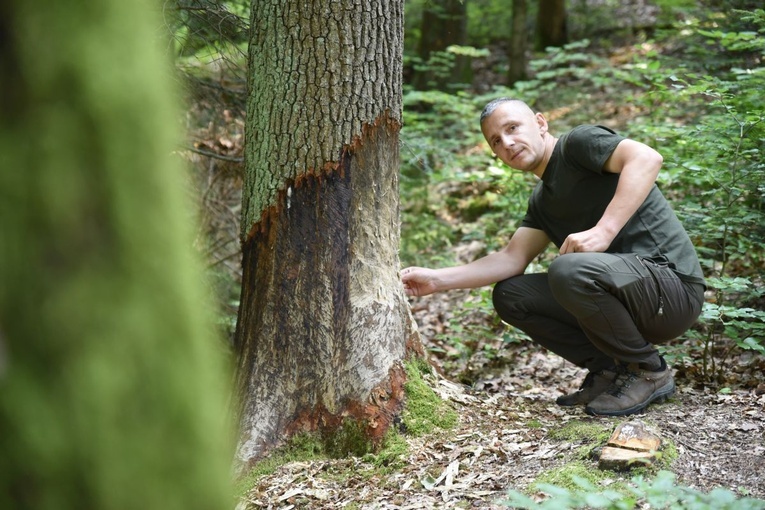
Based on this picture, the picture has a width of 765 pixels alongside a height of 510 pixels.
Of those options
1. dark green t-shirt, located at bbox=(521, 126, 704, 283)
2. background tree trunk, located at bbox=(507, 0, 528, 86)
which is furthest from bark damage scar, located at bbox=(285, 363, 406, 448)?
background tree trunk, located at bbox=(507, 0, 528, 86)

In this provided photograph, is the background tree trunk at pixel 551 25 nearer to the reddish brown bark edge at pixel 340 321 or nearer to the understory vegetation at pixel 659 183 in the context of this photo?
the understory vegetation at pixel 659 183

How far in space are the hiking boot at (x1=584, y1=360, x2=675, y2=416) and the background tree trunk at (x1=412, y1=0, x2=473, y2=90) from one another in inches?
321

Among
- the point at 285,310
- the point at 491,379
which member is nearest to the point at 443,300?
the point at 491,379

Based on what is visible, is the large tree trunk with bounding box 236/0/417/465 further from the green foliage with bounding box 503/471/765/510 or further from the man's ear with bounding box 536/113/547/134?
the green foliage with bounding box 503/471/765/510

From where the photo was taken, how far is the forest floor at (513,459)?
2.97 metres

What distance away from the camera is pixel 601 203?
386 centimetres

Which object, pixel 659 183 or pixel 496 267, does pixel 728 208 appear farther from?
pixel 659 183

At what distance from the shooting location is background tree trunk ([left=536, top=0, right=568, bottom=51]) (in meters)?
12.9

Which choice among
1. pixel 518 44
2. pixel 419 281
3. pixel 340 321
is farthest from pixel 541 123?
pixel 518 44

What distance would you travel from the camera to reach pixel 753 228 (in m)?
5.04

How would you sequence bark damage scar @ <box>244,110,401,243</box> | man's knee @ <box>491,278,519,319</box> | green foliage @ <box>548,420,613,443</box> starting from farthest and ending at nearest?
man's knee @ <box>491,278,519,319</box> → bark damage scar @ <box>244,110,401,243</box> → green foliage @ <box>548,420,613,443</box>

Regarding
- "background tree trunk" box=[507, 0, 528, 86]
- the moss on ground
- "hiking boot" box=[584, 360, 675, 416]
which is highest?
"background tree trunk" box=[507, 0, 528, 86]

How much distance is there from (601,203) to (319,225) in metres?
1.55

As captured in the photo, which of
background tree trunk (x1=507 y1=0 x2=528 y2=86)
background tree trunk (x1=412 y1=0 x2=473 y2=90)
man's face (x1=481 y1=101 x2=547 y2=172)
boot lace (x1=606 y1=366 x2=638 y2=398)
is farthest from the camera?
background tree trunk (x1=412 y1=0 x2=473 y2=90)
